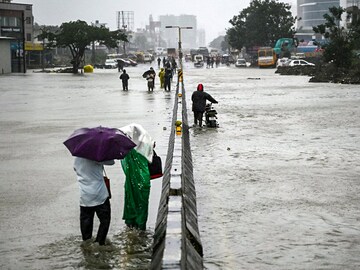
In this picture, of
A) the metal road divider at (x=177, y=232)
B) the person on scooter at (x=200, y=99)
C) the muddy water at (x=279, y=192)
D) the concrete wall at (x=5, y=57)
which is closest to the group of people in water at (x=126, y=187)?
the metal road divider at (x=177, y=232)

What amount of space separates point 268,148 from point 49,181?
20.1 ft

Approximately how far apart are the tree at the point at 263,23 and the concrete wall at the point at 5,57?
150 ft

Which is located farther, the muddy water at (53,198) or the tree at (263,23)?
the tree at (263,23)

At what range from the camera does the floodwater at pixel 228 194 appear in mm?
7836

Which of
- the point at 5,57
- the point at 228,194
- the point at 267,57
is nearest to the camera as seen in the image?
the point at 228,194

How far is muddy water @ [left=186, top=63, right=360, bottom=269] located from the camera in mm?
7965

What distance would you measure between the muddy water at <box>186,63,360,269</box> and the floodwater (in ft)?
0.06

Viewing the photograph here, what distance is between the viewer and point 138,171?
8367 millimetres

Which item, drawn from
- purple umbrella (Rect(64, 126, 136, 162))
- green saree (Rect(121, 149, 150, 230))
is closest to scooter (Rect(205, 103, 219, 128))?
green saree (Rect(121, 149, 150, 230))

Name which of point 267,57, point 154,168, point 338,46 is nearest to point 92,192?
point 154,168

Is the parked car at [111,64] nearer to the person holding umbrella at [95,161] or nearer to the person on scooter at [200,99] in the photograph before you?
the person on scooter at [200,99]

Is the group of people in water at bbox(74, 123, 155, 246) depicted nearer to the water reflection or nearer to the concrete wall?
the water reflection

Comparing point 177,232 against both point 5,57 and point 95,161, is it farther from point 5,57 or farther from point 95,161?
point 5,57

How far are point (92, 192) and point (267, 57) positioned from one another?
83.2m
